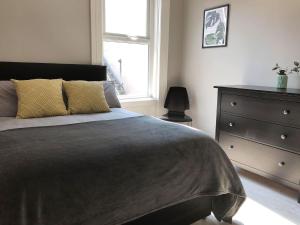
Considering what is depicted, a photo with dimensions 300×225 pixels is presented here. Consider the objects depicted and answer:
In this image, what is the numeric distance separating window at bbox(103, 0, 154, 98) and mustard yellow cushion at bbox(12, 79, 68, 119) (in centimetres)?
114

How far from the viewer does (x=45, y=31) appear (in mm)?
2809

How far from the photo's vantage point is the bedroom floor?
6.35ft

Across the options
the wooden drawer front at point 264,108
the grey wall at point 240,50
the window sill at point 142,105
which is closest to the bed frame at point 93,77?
the window sill at point 142,105

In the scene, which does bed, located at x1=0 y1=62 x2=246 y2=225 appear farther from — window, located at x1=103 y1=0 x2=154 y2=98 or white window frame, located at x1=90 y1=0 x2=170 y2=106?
white window frame, located at x1=90 y1=0 x2=170 y2=106

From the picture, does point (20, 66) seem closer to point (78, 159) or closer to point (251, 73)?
point (78, 159)

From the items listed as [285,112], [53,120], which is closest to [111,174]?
[53,120]

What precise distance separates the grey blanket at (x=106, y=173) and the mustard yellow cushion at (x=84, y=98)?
1.76 feet

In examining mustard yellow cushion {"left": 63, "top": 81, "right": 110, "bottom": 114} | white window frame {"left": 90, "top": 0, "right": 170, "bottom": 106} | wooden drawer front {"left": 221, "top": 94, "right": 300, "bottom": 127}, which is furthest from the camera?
white window frame {"left": 90, "top": 0, "right": 170, "bottom": 106}

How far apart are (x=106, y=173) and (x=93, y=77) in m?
2.02

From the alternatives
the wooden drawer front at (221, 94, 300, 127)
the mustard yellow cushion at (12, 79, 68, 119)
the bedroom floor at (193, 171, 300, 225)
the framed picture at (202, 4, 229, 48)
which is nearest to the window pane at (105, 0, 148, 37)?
the framed picture at (202, 4, 229, 48)

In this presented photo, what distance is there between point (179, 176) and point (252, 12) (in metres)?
2.23

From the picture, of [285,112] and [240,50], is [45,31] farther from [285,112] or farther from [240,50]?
[285,112]

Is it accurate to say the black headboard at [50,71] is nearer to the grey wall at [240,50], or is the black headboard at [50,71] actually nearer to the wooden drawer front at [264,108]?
the grey wall at [240,50]

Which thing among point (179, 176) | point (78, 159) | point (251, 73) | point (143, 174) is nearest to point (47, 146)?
point (78, 159)
